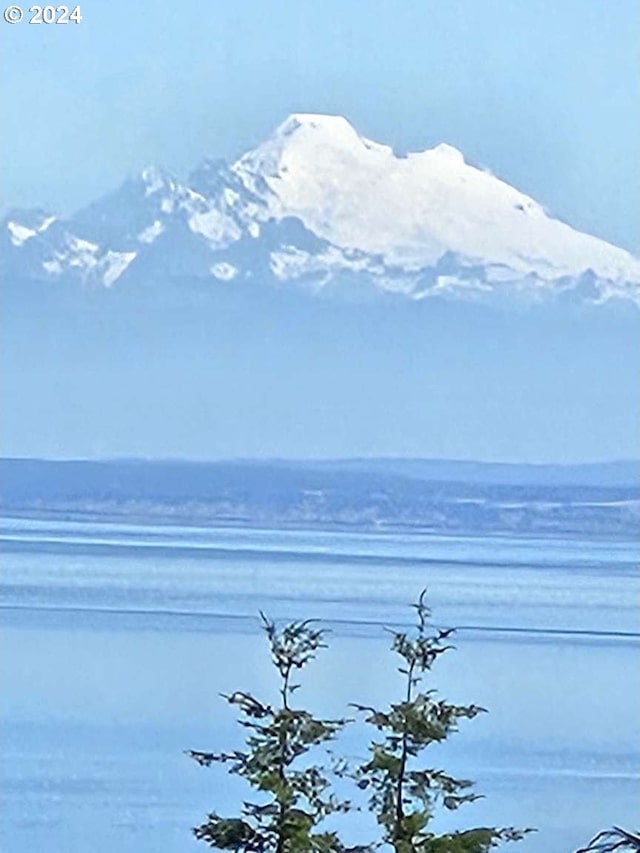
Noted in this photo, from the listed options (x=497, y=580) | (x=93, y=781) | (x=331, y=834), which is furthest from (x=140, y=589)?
(x=331, y=834)

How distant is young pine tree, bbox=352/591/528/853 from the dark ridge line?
1.76 m

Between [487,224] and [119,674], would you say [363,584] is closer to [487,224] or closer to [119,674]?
[119,674]

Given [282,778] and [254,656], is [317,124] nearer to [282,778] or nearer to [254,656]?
[254,656]

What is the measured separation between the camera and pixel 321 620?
414 centimetres

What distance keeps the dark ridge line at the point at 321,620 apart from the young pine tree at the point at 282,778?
5.88 feet

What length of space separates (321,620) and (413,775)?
1857 millimetres

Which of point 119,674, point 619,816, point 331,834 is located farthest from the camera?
point 119,674

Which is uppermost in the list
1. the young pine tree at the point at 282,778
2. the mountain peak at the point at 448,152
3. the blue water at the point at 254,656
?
the mountain peak at the point at 448,152

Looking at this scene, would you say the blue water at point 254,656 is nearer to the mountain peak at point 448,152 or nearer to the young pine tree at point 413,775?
the mountain peak at point 448,152

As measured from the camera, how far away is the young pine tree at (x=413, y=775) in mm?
2225

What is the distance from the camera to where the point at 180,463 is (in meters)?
4.20

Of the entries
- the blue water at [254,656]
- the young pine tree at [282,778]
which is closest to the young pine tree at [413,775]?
the young pine tree at [282,778]

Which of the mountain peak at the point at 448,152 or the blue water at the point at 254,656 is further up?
the mountain peak at the point at 448,152

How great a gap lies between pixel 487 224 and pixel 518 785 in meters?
1.33
